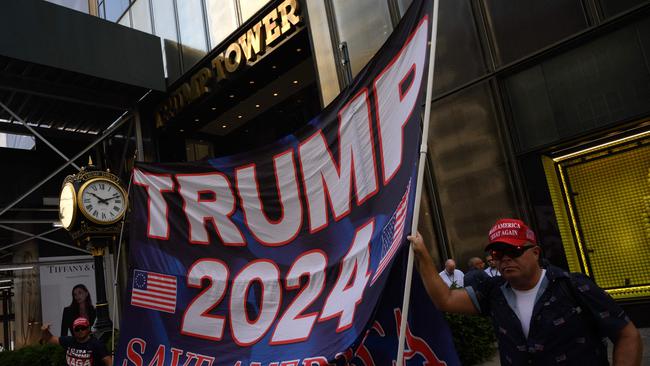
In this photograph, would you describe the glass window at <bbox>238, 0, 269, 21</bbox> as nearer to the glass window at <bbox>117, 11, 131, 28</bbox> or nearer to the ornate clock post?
the ornate clock post

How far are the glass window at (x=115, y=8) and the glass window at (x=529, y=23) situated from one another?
14764 millimetres

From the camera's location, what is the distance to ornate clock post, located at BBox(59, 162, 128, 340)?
7.88 meters

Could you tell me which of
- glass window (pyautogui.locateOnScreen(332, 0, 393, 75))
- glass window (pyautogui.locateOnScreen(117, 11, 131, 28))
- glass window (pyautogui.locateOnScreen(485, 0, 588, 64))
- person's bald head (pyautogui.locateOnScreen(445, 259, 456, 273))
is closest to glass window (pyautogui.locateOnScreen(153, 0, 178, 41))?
glass window (pyautogui.locateOnScreen(117, 11, 131, 28))

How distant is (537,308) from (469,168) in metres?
6.82

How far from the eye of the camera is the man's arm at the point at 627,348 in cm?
211

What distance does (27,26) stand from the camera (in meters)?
12.2

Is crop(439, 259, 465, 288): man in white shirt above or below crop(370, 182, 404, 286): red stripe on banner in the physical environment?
below

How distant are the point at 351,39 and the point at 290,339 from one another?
8.73 meters

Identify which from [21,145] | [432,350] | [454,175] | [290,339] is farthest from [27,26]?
[432,350]

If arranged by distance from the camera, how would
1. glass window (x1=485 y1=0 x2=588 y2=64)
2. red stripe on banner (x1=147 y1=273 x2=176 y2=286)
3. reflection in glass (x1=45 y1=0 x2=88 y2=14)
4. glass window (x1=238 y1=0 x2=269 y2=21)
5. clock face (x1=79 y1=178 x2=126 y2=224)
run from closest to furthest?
red stripe on banner (x1=147 y1=273 x2=176 y2=286)
glass window (x1=485 y1=0 x2=588 y2=64)
clock face (x1=79 y1=178 x2=126 y2=224)
glass window (x1=238 y1=0 x2=269 y2=21)
reflection in glass (x1=45 y1=0 x2=88 y2=14)

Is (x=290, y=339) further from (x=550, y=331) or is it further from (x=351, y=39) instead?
(x=351, y=39)

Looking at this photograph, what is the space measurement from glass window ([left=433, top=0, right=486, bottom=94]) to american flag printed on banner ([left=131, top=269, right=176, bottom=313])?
6.78 meters

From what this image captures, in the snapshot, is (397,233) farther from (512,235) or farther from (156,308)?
(156,308)

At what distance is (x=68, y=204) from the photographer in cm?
829
